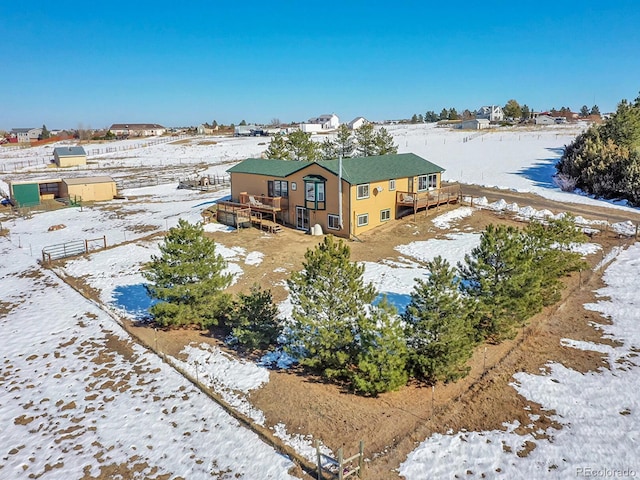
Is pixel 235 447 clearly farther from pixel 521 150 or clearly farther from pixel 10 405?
pixel 521 150

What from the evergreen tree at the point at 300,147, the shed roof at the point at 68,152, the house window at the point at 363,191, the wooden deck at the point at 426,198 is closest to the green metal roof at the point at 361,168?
the house window at the point at 363,191

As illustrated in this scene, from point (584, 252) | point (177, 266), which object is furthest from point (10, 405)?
point (584, 252)

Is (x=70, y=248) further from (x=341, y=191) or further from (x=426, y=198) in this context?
(x=426, y=198)

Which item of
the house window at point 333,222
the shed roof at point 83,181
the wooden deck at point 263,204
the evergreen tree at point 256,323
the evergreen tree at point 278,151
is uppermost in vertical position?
the evergreen tree at point 278,151

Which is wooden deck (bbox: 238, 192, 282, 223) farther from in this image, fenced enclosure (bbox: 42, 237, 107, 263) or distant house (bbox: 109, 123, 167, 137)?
distant house (bbox: 109, 123, 167, 137)

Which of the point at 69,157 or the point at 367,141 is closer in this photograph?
the point at 367,141

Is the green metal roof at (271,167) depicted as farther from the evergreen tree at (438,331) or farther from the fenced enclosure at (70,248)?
the evergreen tree at (438,331)

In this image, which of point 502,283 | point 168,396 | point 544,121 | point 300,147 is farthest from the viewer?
point 544,121

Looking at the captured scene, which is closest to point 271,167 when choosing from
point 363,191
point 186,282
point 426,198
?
point 363,191
